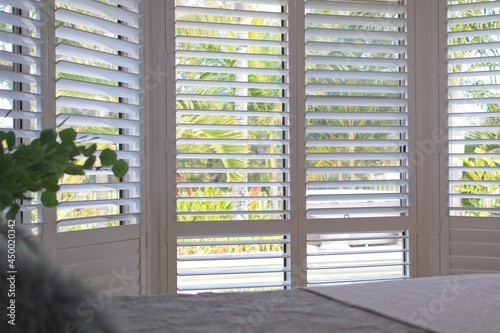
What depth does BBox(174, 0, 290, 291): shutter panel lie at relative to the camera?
114 inches

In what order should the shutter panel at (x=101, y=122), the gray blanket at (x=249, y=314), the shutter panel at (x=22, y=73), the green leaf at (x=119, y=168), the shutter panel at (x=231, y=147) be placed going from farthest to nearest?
the shutter panel at (x=231, y=147), the shutter panel at (x=101, y=122), the shutter panel at (x=22, y=73), the gray blanket at (x=249, y=314), the green leaf at (x=119, y=168)

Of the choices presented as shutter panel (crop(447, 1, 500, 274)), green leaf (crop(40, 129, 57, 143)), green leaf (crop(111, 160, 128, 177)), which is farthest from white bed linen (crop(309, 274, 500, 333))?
shutter panel (crop(447, 1, 500, 274))

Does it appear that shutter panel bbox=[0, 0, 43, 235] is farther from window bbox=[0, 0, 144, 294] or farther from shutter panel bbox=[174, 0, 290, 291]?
shutter panel bbox=[174, 0, 290, 291]

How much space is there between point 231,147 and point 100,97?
0.67m

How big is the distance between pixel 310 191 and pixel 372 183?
33 centimetres

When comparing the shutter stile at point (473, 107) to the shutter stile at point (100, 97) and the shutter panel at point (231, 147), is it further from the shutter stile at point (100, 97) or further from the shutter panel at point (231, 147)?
the shutter stile at point (100, 97)

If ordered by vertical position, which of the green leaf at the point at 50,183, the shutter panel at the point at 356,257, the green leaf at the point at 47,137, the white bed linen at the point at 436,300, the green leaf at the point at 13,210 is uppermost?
the green leaf at the point at 47,137

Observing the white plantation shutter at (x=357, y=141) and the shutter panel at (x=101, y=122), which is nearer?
the shutter panel at (x=101, y=122)

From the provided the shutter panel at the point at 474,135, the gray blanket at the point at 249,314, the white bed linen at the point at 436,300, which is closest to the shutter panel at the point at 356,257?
the shutter panel at the point at 474,135

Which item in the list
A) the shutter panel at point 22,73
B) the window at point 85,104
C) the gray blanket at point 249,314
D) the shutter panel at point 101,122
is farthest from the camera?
the shutter panel at point 101,122

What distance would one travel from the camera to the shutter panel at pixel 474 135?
123 inches

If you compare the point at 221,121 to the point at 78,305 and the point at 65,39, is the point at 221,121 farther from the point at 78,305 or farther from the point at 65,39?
the point at 78,305

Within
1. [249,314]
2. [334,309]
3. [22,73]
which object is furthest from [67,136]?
[22,73]

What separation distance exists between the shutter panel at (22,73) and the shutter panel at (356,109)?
4.47ft
